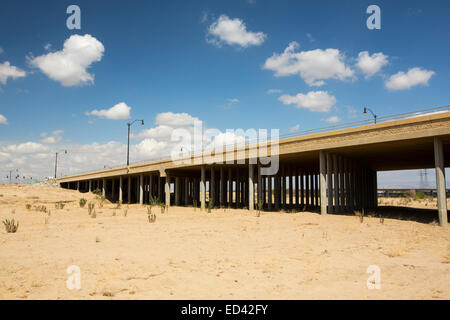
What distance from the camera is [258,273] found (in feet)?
27.8

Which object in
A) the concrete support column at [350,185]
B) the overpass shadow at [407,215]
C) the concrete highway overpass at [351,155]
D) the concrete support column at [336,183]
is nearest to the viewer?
the concrete highway overpass at [351,155]

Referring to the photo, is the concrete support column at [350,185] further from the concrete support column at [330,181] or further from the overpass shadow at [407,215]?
the concrete support column at [330,181]

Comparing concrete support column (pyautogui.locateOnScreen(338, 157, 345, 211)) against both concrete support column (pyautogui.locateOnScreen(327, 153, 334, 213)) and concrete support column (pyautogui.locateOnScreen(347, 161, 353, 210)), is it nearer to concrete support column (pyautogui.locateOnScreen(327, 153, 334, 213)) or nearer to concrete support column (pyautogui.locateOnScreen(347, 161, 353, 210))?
concrete support column (pyautogui.locateOnScreen(347, 161, 353, 210))

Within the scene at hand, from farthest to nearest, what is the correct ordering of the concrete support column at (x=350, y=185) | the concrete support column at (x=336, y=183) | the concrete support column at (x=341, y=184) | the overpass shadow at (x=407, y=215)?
the concrete support column at (x=350, y=185), the concrete support column at (x=341, y=184), the concrete support column at (x=336, y=183), the overpass shadow at (x=407, y=215)

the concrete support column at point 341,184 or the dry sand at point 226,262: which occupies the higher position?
the concrete support column at point 341,184

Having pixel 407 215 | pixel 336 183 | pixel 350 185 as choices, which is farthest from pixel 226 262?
pixel 350 185

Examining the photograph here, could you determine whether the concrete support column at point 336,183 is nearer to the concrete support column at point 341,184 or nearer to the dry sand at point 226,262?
the concrete support column at point 341,184

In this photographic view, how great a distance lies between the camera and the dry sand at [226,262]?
6945 mm

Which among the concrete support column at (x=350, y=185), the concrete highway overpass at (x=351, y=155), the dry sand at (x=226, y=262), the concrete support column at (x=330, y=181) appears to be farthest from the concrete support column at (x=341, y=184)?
the dry sand at (x=226, y=262)

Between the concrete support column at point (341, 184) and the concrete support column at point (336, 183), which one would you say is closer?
the concrete support column at point (336, 183)
